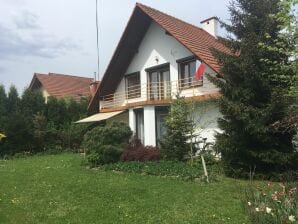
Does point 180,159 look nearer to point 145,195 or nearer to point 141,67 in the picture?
point 145,195

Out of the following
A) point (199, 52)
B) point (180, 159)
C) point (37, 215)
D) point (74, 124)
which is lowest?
point (37, 215)

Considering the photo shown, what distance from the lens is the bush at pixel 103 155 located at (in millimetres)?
18766

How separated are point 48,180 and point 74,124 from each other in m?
16.0

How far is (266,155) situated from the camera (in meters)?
13.8

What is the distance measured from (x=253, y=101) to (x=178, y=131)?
4512 millimetres

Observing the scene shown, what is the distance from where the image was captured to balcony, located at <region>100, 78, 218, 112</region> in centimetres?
2134

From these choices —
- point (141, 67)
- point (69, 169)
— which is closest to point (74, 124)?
point (141, 67)

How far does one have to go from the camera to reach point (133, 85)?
90.7 ft

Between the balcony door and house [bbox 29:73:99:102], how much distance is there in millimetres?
17577

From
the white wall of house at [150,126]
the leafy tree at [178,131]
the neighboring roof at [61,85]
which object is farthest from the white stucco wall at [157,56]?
the neighboring roof at [61,85]

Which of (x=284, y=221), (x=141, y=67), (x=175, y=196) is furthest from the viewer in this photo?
(x=141, y=67)

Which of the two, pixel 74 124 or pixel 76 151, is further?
pixel 74 124

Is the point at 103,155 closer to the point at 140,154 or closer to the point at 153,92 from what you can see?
the point at 140,154

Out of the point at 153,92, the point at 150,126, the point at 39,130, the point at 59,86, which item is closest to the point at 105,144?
the point at 150,126
